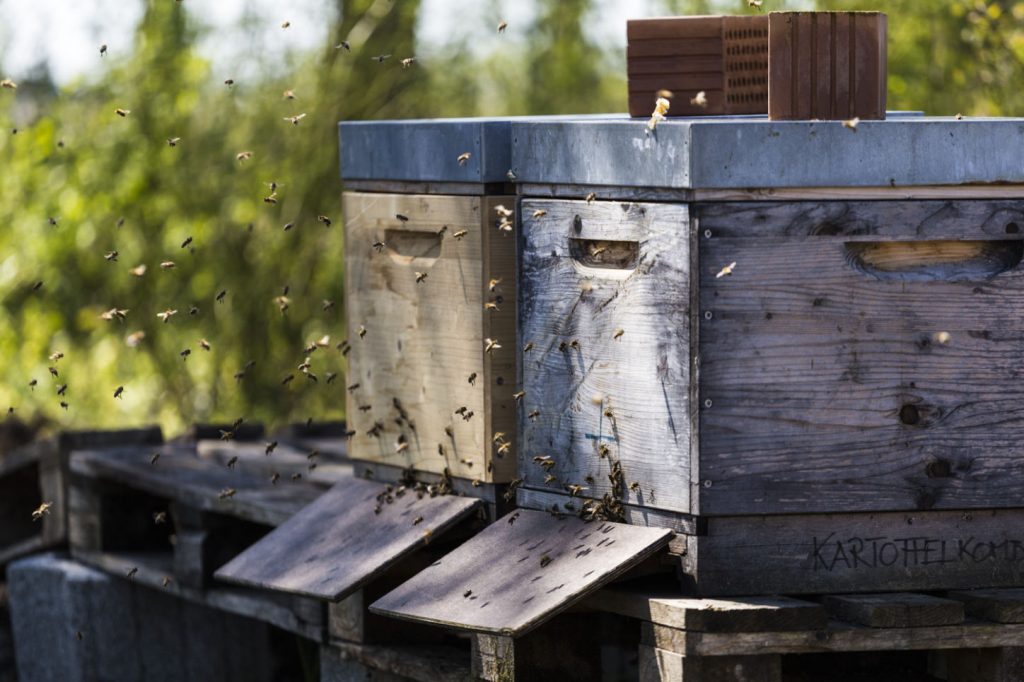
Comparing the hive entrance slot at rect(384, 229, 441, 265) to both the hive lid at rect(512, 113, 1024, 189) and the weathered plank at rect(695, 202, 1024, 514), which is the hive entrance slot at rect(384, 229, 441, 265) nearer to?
the hive lid at rect(512, 113, 1024, 189)

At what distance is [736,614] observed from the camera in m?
3.18

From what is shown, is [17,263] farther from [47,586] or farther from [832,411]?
[832,411]

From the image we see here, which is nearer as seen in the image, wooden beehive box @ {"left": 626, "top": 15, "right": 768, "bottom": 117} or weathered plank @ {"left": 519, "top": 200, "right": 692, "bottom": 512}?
weathered plank @ {"left": 519, "top": 200, "right": 692, "bottom": 512}

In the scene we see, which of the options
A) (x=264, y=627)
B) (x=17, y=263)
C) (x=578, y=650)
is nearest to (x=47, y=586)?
(x=264, y=627)

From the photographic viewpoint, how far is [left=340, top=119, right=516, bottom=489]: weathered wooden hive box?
3824mm

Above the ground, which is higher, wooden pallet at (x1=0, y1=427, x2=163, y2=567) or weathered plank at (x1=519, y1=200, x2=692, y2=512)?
weathered plank at (x1=519, y1=200, x2=692, y2=512)

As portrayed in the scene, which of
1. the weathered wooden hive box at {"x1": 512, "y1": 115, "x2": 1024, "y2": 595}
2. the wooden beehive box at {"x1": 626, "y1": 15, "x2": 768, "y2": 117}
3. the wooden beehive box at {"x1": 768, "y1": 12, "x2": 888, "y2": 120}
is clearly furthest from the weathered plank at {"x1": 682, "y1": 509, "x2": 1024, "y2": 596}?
the wooden beehive box at {"x1": 626, "y1": 15, "x2": 768, "y2": 117}

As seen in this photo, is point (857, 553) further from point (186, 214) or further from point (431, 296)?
point (186, 214)

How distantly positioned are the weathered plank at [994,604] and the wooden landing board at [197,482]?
2.04 m

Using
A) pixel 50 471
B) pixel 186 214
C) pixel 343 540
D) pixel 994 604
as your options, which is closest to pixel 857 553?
pixel 994 604

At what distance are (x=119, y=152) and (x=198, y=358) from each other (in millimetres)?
1691

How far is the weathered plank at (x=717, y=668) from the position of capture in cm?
320

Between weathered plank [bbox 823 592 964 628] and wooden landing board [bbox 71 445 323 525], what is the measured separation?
188 centimetres

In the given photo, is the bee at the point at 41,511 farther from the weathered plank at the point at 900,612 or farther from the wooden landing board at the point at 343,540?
the weathered plank at the point at 900,612
